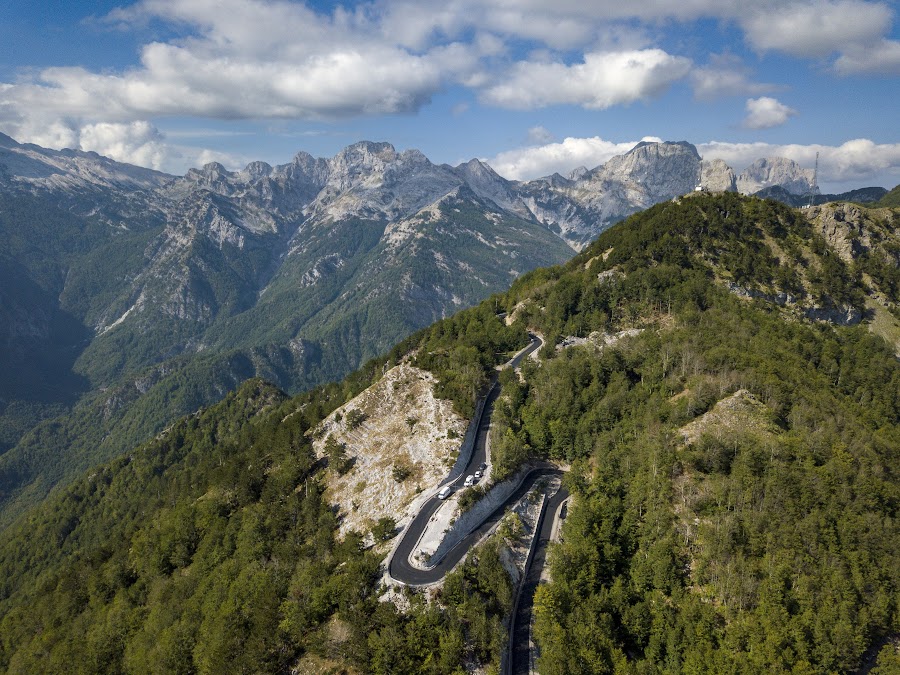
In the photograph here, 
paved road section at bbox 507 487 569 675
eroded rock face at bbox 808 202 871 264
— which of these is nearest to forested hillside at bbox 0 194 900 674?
paved road section at bbox 507 487 569 675

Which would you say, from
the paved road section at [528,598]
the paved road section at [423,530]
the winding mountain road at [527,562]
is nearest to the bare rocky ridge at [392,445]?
the paved road section at [423,530]

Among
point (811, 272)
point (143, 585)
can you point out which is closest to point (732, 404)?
point (811, 272)

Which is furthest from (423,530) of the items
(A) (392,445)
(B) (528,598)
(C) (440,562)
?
(A) (392,445)

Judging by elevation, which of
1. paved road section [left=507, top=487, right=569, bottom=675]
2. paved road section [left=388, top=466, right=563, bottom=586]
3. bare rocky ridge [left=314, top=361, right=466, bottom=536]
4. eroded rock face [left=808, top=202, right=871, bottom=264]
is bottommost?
paved road section [left=507, top=487, right=569, bottom=675]

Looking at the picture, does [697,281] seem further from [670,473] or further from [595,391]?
[670,473]

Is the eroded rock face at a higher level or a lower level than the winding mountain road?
higher

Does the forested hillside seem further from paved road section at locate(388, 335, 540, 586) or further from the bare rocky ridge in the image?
the bare rocky ridge
